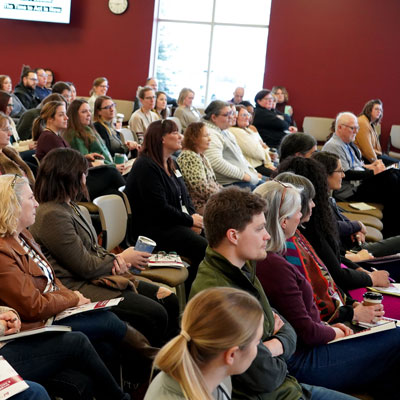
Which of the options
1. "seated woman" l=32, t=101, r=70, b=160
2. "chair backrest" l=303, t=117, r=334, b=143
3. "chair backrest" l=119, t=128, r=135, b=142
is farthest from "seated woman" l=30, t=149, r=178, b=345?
"chair backrest" l=303, t=117, r=334, b=143

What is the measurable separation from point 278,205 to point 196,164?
1.94m

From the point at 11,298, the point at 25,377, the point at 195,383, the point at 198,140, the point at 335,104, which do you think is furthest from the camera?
the point at 335,104

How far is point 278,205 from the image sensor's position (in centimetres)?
233

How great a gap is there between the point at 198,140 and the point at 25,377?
2.58 meters

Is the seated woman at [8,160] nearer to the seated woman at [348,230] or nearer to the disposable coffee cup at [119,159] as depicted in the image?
the disposable coffee cup at [119,159]

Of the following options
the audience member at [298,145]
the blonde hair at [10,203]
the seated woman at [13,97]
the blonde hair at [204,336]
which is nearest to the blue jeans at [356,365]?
the blonde hair at [204,336]

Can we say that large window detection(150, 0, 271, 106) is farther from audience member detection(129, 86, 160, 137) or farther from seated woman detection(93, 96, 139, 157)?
seated woman detection(93, 96, 139, 157)

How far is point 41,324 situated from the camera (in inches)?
87.0

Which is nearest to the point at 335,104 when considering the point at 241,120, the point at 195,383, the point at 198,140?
the point at 241,120

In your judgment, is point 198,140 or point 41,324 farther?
point 198,140

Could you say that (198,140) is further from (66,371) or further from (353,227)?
(66,371)

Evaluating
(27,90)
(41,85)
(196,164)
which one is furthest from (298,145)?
(41,85)

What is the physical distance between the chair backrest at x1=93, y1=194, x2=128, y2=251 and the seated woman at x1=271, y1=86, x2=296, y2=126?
253 inches

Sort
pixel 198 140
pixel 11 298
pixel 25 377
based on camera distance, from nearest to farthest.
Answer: pixel 25 377
pixel 11 298
pixel 198 140
